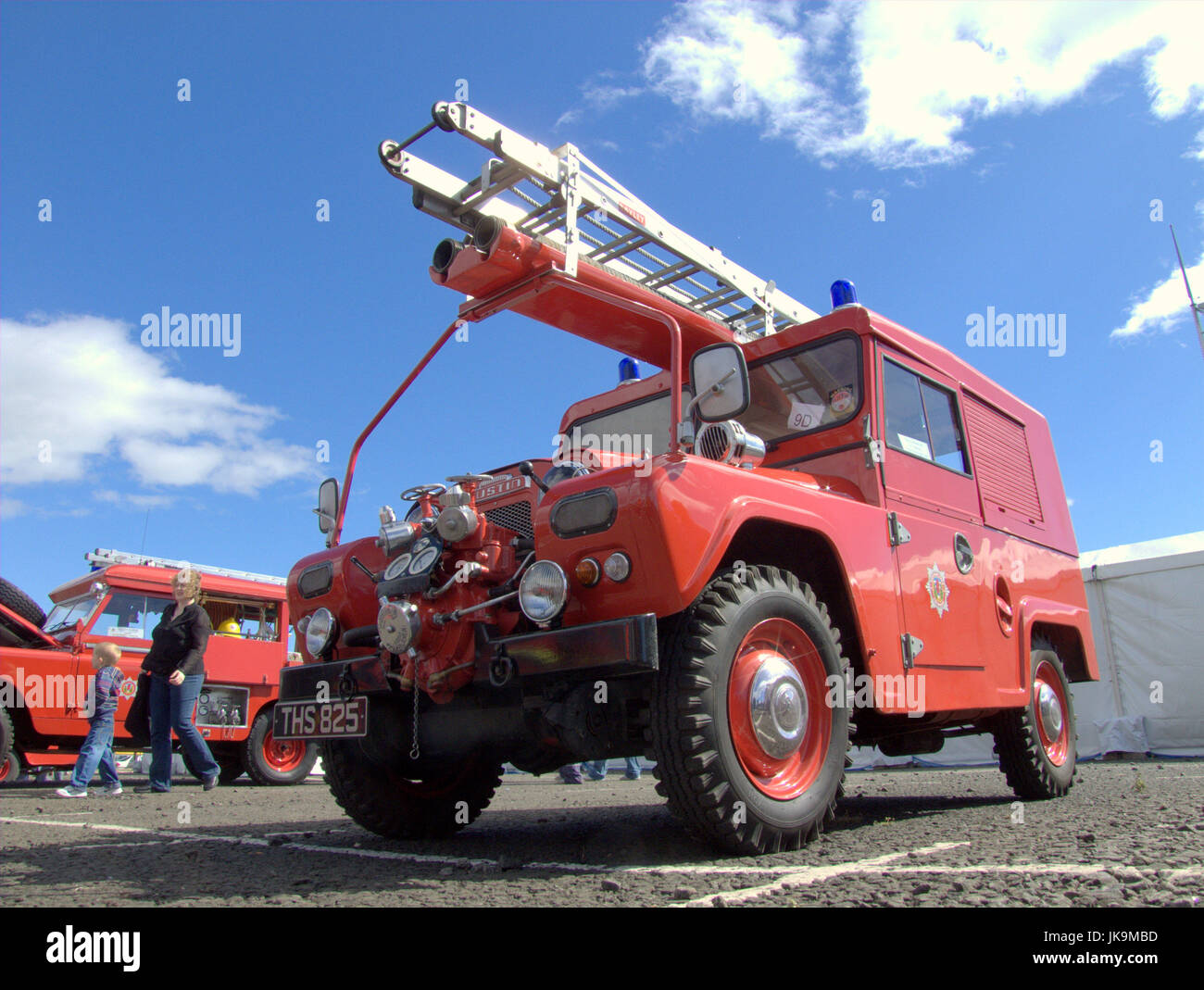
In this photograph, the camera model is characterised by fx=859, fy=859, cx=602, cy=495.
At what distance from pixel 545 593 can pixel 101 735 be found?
718 cm

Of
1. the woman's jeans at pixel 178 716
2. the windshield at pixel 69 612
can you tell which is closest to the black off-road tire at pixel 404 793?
the woman's jeans at pixel 178 716

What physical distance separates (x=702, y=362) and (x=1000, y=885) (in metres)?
2.06

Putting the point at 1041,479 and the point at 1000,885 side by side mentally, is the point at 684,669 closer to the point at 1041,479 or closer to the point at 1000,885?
the point at 1000,885

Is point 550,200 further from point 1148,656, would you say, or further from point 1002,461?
point 1148,656

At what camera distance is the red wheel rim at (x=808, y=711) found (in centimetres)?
305

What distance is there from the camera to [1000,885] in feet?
7.74

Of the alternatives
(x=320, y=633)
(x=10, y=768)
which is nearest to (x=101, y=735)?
(x=10, y=768)

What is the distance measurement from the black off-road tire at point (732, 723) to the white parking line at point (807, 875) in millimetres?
273

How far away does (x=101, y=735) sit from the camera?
8.16m

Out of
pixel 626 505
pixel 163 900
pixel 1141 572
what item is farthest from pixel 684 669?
pixel 1141 572

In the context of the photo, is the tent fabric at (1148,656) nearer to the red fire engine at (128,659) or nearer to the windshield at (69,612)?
the red fire engine at (128,659)

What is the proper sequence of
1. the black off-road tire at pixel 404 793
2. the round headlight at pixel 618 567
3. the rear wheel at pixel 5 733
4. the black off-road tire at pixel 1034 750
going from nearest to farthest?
the round headlight at pixel 618 567, the black off-road tire at pixel 404 793, the black off-road tire at pixel 1034 750, the rear wheel at pixel 5 733

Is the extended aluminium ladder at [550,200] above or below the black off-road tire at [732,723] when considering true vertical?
above
